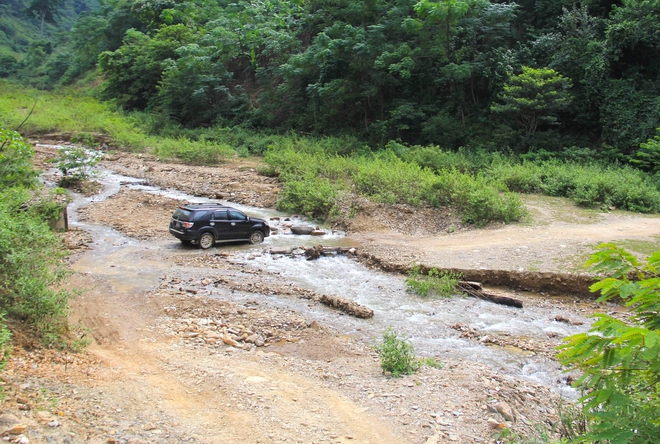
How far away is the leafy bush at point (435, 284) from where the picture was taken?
14.3m

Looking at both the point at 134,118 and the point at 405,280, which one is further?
the point at 134,118

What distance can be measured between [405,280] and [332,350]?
5315 millimetres

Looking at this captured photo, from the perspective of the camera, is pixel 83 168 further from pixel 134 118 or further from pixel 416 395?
pixel 416 395

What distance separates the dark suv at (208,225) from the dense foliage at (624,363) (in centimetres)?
1471

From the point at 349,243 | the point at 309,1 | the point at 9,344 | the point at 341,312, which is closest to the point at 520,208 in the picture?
the point at 349,243

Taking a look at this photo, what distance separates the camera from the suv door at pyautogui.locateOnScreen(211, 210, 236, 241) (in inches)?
704

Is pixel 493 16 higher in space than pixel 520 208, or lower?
higher

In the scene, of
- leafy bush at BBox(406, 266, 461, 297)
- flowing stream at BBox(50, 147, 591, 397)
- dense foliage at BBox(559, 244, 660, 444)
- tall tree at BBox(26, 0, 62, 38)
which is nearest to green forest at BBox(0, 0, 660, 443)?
dense foliage at BBox(559, 244, 660, 444)

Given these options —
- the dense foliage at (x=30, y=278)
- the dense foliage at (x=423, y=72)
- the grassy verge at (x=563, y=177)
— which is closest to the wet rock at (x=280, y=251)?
the dense foliage at (x=30, y=278)

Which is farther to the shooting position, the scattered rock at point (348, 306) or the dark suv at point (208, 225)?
the dark suv at point (208, 225)

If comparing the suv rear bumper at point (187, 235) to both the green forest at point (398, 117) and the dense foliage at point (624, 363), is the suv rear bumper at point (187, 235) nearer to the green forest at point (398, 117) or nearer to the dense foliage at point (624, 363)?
the green forest at point (398, 117)

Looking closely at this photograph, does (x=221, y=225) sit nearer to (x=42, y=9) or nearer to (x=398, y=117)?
(x=398, y=117)

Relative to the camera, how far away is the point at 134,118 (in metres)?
47.2

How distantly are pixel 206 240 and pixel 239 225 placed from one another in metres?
1.28
